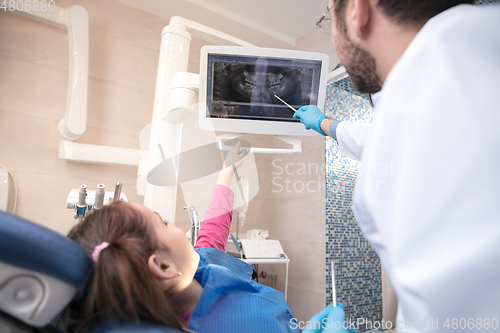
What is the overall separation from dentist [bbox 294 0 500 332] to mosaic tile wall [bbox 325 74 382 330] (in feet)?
6.57

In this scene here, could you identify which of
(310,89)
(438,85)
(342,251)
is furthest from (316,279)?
(438,85)

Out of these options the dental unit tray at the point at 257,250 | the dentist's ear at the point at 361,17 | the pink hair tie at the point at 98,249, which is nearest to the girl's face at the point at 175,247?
the pink hair tie at the point at 98,249

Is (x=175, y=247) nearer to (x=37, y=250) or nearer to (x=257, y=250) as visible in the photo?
(x=37, y=250)

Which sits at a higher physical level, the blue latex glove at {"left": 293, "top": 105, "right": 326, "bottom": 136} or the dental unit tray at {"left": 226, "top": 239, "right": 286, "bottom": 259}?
the blue latex glove at {"left": 293, "top": 105, "right": 326, "bottom": 136}

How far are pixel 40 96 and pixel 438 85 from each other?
2.44 meters

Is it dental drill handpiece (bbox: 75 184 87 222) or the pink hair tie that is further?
dental drill handpiece (bbox: 75 184 87 222)

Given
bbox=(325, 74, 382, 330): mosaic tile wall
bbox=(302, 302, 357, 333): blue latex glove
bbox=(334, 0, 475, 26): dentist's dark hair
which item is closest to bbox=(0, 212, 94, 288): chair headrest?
bbox=(302, 302, 357, 333): blue latex glove

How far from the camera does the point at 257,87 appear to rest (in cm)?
142

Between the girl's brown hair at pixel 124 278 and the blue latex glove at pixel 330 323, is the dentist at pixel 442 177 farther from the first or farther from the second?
the girl's brown hair at pixel 124 278

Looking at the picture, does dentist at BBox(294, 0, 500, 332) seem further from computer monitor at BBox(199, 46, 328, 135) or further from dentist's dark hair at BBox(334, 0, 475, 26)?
computer monitor at BBox(199, 46, 328, 135)

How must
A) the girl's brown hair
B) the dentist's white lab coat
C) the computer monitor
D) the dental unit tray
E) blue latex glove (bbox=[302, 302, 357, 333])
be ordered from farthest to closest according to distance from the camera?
the dental unit tray → the computer monitor → blue latex glove (bbox=[302, 302, 357, 333]) → the girl's brown hair → the dentist's white lab coat

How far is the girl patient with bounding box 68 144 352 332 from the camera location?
564mm

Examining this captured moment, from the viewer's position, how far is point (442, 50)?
50 cm

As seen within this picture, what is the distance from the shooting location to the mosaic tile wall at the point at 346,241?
94.0 inches
